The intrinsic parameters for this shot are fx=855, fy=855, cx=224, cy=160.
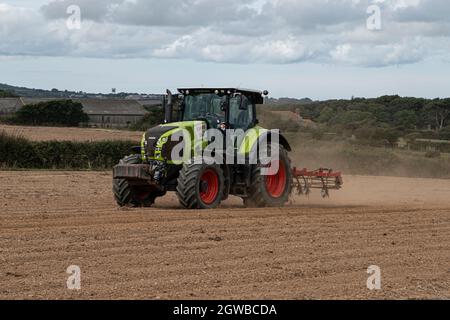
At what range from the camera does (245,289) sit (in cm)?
854

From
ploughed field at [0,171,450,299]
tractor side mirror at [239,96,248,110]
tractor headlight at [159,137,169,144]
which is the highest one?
tractor side mirror at [239,96,248,110]

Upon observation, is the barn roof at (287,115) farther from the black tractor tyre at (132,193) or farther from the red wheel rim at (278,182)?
the black tractor tyre at (132,193)

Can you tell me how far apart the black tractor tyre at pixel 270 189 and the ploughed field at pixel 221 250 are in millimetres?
427

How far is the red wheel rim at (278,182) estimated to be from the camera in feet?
56.5

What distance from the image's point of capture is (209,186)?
15.8 m

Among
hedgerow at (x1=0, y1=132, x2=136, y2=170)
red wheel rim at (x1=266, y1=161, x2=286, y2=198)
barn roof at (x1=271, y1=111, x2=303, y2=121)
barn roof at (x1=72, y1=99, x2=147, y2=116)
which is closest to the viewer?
red wheel rim at (x1=266, y1=161, x2=286, y2=198)

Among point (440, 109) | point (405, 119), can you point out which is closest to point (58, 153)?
point (405, 119)

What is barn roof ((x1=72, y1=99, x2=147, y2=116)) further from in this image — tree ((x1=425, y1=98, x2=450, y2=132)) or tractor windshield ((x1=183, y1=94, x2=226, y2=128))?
tractor windshield ((x1=183, y1=94, x2=226, y2=128))

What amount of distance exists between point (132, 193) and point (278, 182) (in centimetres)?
308

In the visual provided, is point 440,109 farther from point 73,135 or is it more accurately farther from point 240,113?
point 240,113

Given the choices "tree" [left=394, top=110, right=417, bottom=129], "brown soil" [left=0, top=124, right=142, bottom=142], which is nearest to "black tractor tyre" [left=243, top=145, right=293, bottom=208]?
"brown soil" [left=0, top=124, right=142, bottom=142]

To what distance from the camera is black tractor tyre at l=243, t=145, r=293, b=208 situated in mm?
16500

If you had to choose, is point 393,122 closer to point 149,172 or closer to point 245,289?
point 149,172
